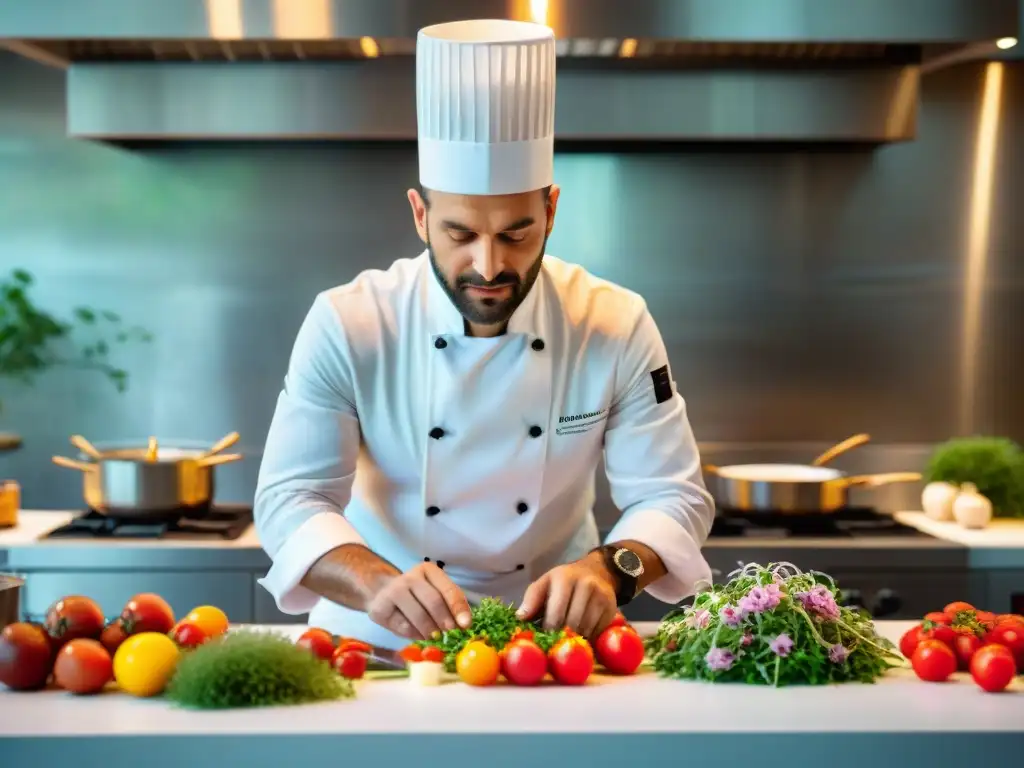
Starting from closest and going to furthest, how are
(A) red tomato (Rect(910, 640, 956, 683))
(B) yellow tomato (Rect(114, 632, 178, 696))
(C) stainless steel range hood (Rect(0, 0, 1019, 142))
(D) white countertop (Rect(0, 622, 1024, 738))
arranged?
1. (D) white countertop (Rect(0, 622, 1024, 738))
2. (B) yellow tomato (Rect(114, 632, 178, 696))
3. (A) red tomato (Rect(910, 640, 956, 683))
4. (C) stainless steel range hood (Rect(0, 0, 1019, 142))

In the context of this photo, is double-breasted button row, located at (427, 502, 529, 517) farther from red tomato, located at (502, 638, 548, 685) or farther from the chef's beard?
red tomato, located at (502, 638, 548, 685)

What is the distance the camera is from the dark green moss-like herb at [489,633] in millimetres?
2039

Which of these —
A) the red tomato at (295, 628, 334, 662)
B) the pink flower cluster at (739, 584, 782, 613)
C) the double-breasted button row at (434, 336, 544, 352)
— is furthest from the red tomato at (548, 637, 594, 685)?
the double-breasted button row at (434, 336, 544, 352)

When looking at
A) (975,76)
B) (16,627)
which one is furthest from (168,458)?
(975,76)

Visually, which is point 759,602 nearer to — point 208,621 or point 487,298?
point 487,298

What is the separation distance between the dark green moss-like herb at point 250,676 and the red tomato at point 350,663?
107 mm

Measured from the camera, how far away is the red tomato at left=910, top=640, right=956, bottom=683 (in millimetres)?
1998

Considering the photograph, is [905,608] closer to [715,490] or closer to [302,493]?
[715,490]

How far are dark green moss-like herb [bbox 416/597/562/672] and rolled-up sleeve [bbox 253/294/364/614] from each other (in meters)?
A: 0.36

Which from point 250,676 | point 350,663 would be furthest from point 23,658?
point 350,663

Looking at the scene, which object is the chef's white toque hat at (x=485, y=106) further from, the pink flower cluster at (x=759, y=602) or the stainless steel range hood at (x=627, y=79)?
the stainless steel range hood at (x=627, y=79)

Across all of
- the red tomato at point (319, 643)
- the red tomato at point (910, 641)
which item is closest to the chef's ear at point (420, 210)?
the red tomato at point (319, 643)

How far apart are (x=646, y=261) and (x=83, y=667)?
263 cm

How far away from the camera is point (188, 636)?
79.1 inches
